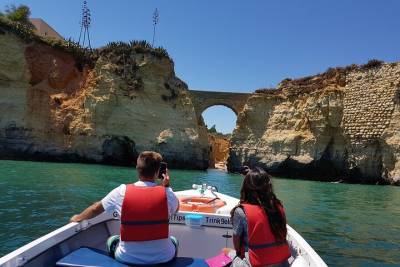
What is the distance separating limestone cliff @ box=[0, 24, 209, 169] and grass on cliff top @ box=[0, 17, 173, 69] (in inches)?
4.0

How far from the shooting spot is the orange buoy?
673cm

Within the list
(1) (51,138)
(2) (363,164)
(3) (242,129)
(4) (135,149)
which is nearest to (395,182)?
(2) (363,164)

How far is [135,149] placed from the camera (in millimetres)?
35281

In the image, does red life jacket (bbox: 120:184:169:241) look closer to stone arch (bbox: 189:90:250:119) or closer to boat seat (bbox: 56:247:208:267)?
boat seat (bbox: 56:247:208:267)

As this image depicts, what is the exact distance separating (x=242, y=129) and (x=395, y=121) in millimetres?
14037

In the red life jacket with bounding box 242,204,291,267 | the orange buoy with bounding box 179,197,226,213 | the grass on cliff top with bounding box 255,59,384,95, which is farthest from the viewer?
the grass on cliff top with bounding box 255,59,384,95

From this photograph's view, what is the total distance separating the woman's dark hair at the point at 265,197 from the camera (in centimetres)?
389

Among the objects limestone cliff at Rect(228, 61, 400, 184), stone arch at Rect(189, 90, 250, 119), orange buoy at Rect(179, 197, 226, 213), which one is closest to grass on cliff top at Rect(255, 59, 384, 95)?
limestone cliff at Rect(228, 61, 400, 184)

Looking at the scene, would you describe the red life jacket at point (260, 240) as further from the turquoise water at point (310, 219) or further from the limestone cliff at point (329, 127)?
the limestone cliff at point (329, 127)

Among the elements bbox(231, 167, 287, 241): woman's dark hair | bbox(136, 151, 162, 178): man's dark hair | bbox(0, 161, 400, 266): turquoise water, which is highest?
bbox(136, 151, 162, 178): man's dark hair

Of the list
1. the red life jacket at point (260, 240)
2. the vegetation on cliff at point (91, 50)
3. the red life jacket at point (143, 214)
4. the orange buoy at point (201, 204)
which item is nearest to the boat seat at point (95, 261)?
the red life jacket at point (143, 214)

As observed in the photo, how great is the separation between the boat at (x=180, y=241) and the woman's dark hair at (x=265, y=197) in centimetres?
48

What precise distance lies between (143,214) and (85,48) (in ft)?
127

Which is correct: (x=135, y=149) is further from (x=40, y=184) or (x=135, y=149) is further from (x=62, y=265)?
(x=62, y=265)
